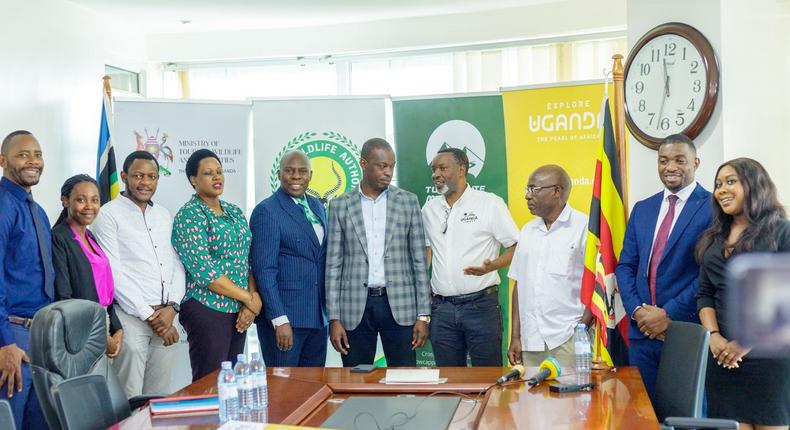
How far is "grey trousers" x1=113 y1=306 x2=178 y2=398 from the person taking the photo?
4.26 metres

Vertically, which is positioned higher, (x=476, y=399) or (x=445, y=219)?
(x=445, y=219)

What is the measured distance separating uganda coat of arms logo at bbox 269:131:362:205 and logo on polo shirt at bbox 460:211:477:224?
1.49 meters

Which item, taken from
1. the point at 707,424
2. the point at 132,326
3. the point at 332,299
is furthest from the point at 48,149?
the point at 707,424

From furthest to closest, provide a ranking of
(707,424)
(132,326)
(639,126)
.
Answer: (639,126), (132,326), (707,424)

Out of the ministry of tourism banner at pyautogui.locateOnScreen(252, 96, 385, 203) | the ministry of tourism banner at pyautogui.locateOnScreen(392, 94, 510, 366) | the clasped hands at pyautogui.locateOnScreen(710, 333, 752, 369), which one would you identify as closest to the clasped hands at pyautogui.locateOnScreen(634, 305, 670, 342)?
the clasped hands at pyautogui.locateOnScreen(710, 333, 752, 369)

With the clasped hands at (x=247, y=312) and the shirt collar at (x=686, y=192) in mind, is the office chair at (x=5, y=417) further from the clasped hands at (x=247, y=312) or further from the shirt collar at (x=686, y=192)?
the shirt collar at (x=686, y=192)

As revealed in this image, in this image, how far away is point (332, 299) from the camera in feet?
14.2

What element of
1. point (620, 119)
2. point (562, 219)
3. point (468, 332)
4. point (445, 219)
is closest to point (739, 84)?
point (620, 119)

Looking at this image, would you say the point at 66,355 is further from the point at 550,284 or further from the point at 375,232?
the point at 550,284

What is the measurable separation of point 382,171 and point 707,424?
226cm

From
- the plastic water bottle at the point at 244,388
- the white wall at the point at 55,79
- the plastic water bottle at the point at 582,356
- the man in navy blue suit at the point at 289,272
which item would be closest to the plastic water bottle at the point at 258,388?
the plastic water bottle at the point at 244,388

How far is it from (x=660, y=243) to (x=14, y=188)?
3043 mm

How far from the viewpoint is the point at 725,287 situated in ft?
11.2

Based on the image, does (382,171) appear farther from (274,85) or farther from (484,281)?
(274,85)
